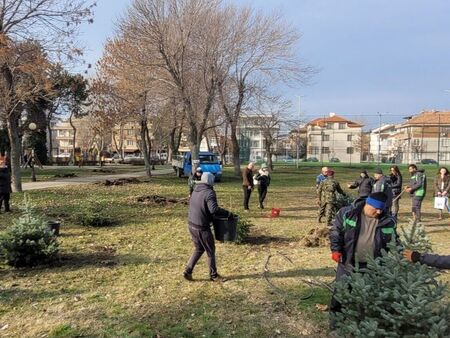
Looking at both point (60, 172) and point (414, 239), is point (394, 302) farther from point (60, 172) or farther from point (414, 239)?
point (60, 172)

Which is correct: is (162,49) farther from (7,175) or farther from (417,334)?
(417,334)

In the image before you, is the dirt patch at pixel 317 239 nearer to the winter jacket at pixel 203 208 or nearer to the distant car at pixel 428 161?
the winter jacket at pixel 203 208

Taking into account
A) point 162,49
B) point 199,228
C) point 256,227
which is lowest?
point 256,227

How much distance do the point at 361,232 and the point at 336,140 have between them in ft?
234

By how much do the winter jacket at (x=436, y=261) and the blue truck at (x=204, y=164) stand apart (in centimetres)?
2556

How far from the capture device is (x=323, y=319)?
5.24 meters

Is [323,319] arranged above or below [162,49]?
below

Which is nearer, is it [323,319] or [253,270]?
[323,319]

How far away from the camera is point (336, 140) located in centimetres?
7388

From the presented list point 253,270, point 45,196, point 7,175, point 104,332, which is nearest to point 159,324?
point 104,332

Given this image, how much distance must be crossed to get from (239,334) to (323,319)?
1.02m

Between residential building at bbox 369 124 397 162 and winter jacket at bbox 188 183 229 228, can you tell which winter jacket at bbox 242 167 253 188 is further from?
residential building at bbox 369 124 397 162

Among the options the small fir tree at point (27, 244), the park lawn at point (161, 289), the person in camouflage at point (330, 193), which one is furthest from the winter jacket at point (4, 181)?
the person in camouflage at point (330, 193)

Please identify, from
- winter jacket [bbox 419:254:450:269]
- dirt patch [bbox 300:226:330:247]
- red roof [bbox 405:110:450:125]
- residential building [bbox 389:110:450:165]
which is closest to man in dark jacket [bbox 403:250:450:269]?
winter jacket [bbox 419:254:450:269]
